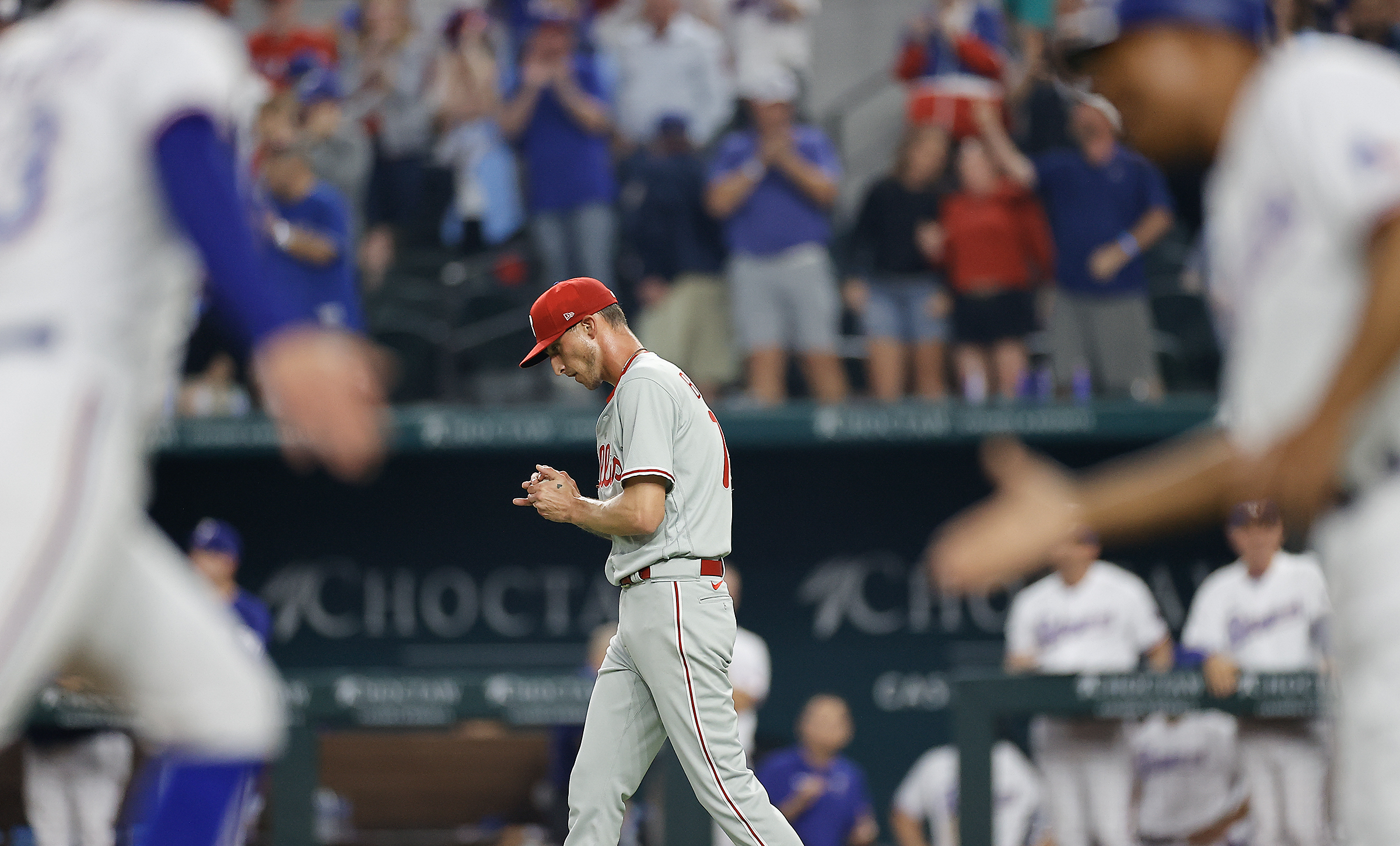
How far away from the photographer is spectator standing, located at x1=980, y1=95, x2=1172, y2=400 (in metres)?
8.71

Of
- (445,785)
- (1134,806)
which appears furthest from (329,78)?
(1134,806)

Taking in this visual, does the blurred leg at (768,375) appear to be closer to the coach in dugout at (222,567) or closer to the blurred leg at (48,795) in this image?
the coach in dugout at (222,567)

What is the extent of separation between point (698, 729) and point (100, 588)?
2.16m

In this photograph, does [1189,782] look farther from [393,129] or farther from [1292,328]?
[393,129]

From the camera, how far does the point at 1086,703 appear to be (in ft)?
20.3

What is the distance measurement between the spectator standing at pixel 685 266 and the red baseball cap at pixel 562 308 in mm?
4621

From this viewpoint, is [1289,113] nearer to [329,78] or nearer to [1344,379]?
[1344,379]

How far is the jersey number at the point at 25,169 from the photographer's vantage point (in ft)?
7.57

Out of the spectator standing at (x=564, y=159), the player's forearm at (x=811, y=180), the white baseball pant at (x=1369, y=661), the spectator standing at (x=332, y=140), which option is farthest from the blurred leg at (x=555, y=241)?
the white baseball pant at (x=1369, y=661)

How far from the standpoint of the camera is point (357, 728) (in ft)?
21.3

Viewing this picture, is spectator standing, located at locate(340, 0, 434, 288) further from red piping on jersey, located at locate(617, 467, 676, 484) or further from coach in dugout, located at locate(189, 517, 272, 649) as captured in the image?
red piping on jersey, located at locate(617, 467, 676, 484)

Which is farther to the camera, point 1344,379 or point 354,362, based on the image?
point 354,362

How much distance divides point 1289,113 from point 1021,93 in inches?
301

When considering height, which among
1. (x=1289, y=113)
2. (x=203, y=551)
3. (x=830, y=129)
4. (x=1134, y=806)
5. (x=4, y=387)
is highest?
(x=830, y=129)
